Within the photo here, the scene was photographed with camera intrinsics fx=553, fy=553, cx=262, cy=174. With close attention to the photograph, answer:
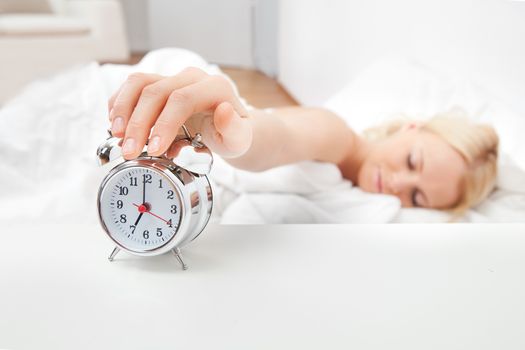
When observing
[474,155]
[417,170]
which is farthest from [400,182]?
[474,155]

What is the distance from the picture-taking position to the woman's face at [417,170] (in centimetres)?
106

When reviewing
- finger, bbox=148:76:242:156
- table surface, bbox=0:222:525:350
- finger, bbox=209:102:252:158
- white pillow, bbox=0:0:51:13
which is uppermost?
finger, bbox=148:76:242:156

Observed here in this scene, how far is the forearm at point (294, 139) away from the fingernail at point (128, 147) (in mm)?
335

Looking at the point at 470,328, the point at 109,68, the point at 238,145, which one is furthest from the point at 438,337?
the point at 109,68

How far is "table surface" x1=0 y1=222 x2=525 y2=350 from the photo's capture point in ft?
1.35

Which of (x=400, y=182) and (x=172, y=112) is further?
(x=400, y=182)

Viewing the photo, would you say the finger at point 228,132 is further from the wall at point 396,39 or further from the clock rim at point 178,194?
the wall at point 396,39

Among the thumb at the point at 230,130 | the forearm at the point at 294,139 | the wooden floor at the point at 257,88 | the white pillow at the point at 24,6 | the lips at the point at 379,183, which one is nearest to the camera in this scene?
the thumb at the point at 230,130

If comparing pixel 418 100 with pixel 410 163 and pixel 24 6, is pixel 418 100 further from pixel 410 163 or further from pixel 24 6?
pixel 24 6

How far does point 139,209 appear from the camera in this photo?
1.63ft

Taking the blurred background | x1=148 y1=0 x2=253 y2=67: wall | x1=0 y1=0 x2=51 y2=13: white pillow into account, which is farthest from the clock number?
x1=0 y1=0 x2=51 y2=13: white pillow

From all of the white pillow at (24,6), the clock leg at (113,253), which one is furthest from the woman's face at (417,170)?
the white pillow at (24,6)

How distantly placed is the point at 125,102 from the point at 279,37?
177 centimetres

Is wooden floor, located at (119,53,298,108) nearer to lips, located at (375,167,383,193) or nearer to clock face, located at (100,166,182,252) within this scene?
lips, located at (375,167,383,193)
